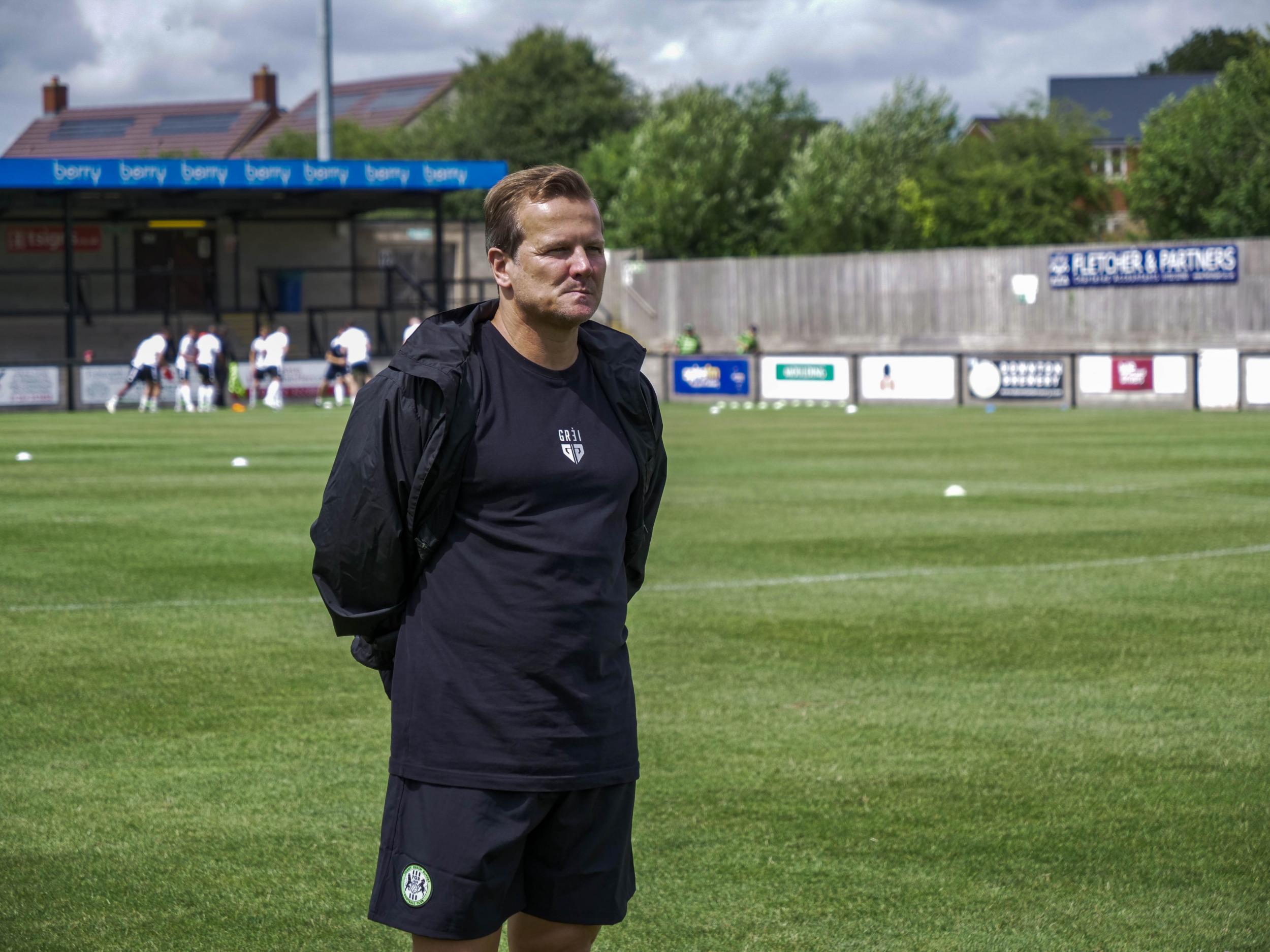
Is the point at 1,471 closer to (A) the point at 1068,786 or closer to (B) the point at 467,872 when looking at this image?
(A) the point at 1068,786

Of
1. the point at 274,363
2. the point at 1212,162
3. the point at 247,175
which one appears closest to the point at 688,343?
the point at 274,363

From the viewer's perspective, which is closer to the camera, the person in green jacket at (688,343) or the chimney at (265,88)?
the person in green jacket at (688,343)

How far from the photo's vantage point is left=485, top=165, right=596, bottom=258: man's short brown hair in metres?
3.60

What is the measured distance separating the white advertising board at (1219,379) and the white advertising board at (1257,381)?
168mm

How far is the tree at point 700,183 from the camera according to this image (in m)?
72.7

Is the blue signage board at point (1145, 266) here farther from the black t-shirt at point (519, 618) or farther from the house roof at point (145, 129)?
the house roof at point (145, 129)

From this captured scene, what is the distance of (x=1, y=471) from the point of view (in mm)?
21422

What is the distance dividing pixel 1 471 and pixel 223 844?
1685cm

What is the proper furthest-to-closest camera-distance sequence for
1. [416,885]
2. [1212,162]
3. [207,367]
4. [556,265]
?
1. [1212,162]
2. [207,367]
3. [556,265]
4. [416,885]

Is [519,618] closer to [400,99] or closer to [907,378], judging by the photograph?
[907,378]

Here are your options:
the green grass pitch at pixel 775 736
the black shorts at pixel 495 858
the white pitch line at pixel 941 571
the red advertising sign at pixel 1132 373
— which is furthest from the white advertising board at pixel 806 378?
the black shorts at pixel 495 858

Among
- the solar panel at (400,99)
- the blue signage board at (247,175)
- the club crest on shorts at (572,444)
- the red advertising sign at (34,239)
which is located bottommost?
the club crest on shorts at (572,444)

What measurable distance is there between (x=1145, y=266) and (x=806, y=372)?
1005cm

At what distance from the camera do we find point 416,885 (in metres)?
3.47
